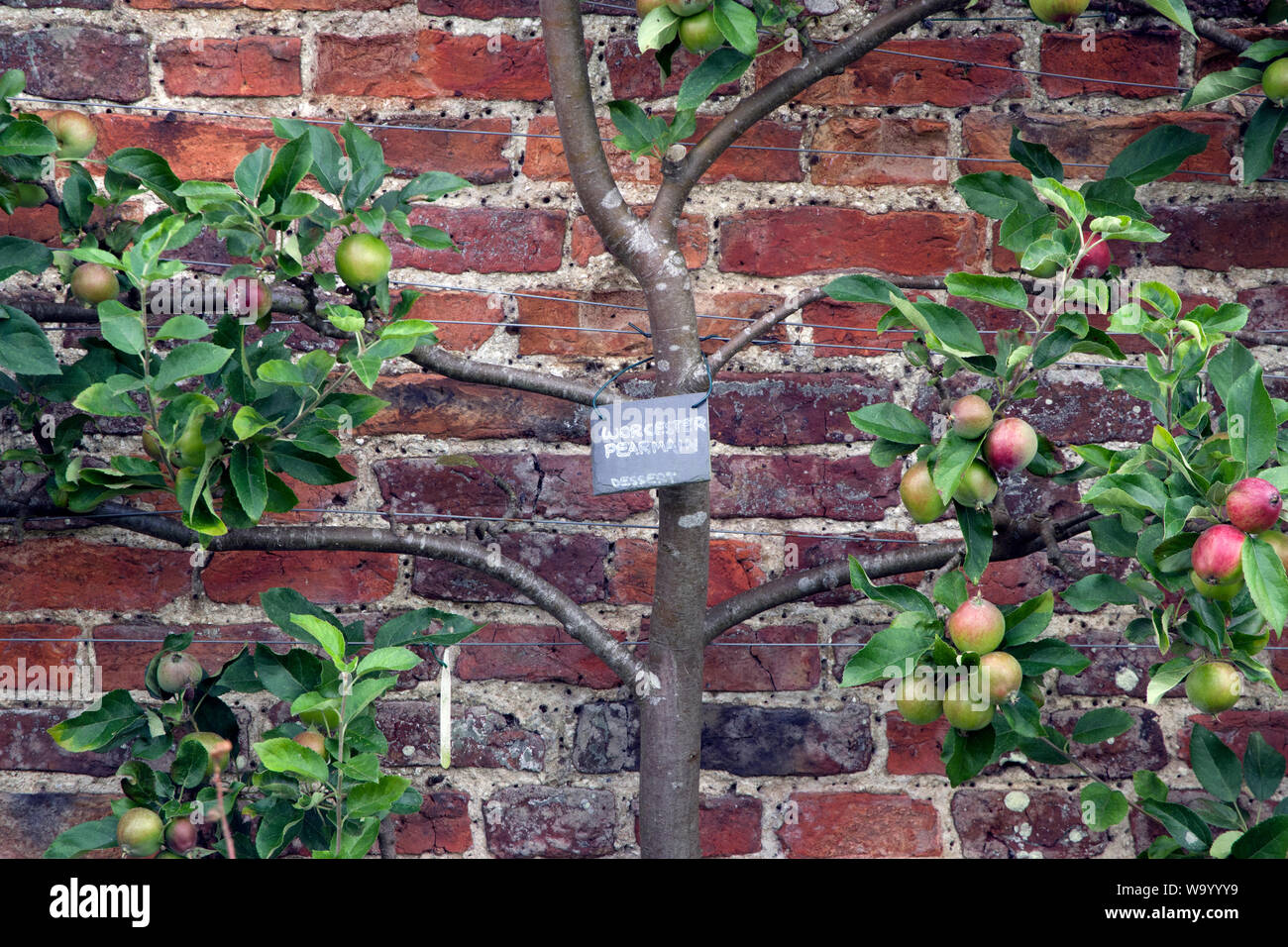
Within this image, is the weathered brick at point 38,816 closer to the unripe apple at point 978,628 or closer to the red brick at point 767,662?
the red brick at point 767,662

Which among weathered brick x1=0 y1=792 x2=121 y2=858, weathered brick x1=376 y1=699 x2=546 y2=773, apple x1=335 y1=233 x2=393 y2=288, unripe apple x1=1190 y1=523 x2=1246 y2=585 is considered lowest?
weathered brick x1=0 y1=792 x2=121 y2=858

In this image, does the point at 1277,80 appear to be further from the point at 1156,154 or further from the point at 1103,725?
the point at 1103,725

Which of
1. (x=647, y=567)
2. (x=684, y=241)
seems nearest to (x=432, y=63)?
(x=684, y=241)

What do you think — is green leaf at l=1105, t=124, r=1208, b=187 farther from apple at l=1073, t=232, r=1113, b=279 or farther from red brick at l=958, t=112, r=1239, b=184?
red brick at l=958, t=112, r=1239, b=184

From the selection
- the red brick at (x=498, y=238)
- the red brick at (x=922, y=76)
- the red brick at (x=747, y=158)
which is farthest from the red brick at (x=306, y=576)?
the red brick at (x=922, y=76)

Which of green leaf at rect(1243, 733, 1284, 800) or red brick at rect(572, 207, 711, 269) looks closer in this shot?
green leaf at rect(1243, 733, 1284, 800)

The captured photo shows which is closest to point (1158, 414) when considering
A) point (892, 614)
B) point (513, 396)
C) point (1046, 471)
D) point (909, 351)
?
point (1046, 471)

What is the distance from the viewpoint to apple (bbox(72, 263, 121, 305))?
950 mm

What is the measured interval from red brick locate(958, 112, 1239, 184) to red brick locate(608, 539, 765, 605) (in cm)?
50

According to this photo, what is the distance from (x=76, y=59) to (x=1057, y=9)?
100 centimetres

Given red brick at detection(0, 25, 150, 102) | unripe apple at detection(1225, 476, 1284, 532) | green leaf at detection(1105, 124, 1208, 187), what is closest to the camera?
unripe apple at detection(1225, 476, 1284, 532)

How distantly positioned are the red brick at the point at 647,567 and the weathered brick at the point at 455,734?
7.4 inches

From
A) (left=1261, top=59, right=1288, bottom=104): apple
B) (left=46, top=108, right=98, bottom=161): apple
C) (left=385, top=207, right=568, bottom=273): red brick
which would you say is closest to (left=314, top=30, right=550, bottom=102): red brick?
(left=385, top=207, right=568, bottom=273): red brick

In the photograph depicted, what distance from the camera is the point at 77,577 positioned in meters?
1.14
